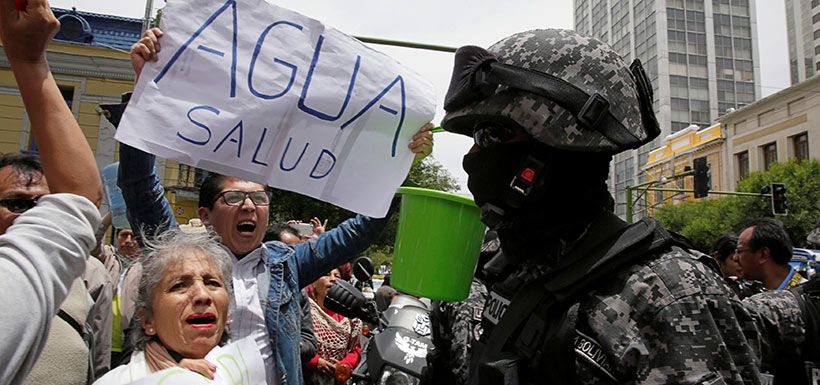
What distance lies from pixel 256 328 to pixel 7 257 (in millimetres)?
1561

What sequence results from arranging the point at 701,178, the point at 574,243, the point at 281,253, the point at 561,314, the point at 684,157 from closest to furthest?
the point at 561,314
the point at 574,243
the point at 281,253
the point at 701,178
the point at 684,157

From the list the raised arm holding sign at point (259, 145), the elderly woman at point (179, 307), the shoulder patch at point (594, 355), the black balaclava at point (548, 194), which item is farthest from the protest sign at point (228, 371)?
the shoulder patch at point (594, 355)

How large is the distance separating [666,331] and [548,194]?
1.57ft

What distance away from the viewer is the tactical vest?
1.51 meters

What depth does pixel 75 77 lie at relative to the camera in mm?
20703

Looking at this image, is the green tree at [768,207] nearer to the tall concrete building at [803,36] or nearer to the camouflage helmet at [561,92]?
the camouflage helmet at [561,92]

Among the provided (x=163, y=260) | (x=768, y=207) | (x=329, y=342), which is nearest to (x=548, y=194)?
(x=163, y=260)

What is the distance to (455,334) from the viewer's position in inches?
96.0

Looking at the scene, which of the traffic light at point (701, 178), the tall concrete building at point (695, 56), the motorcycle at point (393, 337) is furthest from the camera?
the tall concrete building at point (695, 56)

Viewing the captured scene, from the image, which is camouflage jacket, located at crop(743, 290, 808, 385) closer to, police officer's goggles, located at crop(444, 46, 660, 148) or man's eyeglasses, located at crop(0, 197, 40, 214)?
police officer's goggles, located at crop(444, 46, 660, 148)

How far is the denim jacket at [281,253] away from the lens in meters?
2.57

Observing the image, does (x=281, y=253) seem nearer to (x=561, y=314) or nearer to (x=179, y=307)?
(x=179, y=307)

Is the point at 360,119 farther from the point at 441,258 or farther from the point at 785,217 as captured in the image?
the point at 785,217

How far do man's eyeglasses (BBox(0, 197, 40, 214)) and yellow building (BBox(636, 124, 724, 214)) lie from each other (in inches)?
1850
